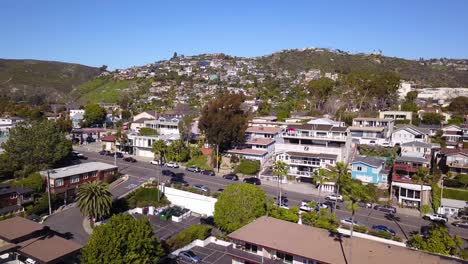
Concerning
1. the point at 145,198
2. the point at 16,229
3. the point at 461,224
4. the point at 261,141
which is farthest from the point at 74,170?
the point at 461,224

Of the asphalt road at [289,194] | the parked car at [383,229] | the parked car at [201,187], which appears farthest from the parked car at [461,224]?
the parked car at [201,187]

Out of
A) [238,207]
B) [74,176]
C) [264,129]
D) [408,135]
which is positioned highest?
[264,129]

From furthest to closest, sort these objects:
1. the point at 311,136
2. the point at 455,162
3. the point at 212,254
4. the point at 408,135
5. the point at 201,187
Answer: the point at 408,135 < the point at 311,136 < the point at 455,162 < the point at 201,187 < the point at 212,254

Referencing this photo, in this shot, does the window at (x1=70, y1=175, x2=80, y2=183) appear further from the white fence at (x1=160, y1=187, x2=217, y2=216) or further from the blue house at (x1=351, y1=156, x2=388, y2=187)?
the blue house at (x1=351, y1=156, x2=388, y2=187)

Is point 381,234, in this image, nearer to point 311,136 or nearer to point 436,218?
point 436,218

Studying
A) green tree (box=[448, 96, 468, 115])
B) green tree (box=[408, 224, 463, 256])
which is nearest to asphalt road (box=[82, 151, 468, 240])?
green tree (box=[408, 224, 463, 256])

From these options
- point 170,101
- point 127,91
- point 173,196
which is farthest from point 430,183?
point 127,91
